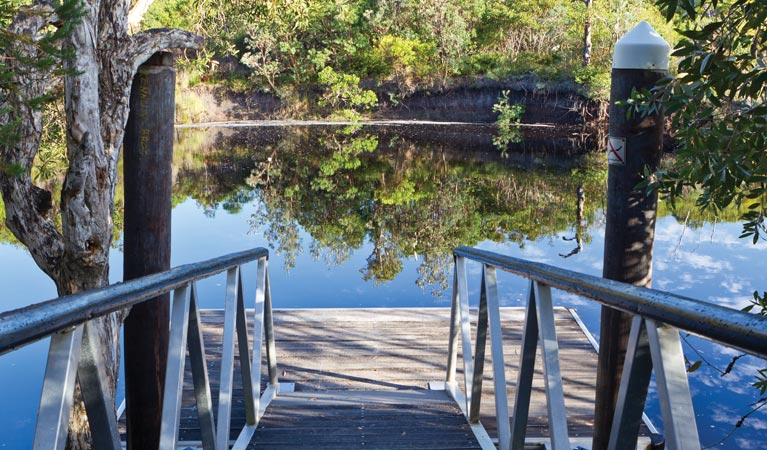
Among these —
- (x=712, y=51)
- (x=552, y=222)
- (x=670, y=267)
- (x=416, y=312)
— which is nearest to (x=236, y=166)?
(x=552, y=222)

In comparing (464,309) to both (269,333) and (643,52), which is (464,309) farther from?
(643,52)

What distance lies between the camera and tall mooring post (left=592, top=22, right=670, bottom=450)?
119 inches

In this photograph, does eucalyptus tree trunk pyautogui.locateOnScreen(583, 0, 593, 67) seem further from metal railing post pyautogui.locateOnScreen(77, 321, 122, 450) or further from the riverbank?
metal railing post pyautogui.locateOnScreen(77, 321, 122, 450)

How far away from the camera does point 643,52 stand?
9.92ft

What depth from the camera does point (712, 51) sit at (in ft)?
8.49

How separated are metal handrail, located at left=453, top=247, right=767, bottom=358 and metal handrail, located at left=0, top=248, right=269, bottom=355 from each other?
0.90m

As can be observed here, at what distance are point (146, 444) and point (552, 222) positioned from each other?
36.7 feet

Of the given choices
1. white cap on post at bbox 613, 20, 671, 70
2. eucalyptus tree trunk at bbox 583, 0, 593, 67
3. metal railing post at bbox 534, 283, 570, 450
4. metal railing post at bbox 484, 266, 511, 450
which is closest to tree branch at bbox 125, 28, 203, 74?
metal railing post at bbox 484, 266, 511, 450

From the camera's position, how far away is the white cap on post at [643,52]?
3018mm

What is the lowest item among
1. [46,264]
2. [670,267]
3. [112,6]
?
[670,267]

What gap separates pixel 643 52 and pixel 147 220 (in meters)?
2.17

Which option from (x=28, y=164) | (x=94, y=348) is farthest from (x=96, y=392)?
(x=28, y=164)

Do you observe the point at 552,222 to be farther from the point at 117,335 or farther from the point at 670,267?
the point at 117,335

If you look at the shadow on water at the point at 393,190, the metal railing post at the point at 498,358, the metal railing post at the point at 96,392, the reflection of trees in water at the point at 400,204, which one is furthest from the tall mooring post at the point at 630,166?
the shadow on water at the point at 393,190
